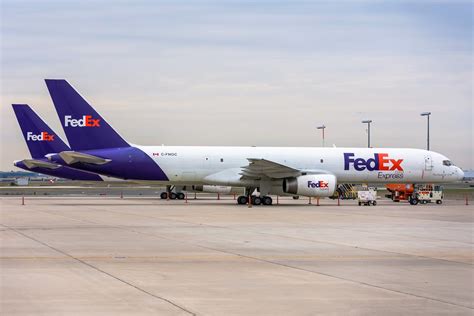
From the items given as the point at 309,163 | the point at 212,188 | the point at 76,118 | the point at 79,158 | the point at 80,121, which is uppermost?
the point at 76,118

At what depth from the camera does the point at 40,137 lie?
52.2 m

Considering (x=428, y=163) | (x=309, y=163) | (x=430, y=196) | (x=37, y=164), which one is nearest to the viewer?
(x=309, y=163)

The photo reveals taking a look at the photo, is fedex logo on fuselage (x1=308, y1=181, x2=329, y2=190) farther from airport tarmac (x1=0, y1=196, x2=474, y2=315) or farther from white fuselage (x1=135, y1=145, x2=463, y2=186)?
airport tarmac (x1=0, y1=196, x2=474, y2=315)

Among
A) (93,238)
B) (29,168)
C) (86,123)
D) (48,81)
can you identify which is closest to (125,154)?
(86,123)

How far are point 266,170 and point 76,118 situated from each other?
1087cm

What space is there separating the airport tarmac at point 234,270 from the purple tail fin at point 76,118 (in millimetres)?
18420

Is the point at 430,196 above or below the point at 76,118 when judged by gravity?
below

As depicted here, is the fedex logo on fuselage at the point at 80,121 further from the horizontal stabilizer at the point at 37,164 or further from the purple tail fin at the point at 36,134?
the purple tail fin at the point at 36,134

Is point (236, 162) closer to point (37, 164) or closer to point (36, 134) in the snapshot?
point (37, 164)

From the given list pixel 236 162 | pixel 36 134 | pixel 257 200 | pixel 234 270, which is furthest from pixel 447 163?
pixel 234 270

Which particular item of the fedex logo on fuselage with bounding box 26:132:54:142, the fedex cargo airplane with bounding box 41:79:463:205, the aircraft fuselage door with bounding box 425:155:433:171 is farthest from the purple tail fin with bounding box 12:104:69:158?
the aircraft fuselage door with bounding box 425:155:433:171

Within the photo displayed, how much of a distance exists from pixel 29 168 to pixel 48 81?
10377 mm

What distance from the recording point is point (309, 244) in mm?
18781

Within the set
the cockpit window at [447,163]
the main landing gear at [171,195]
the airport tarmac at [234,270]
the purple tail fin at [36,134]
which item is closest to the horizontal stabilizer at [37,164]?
the purple tail fin at [36,134]
